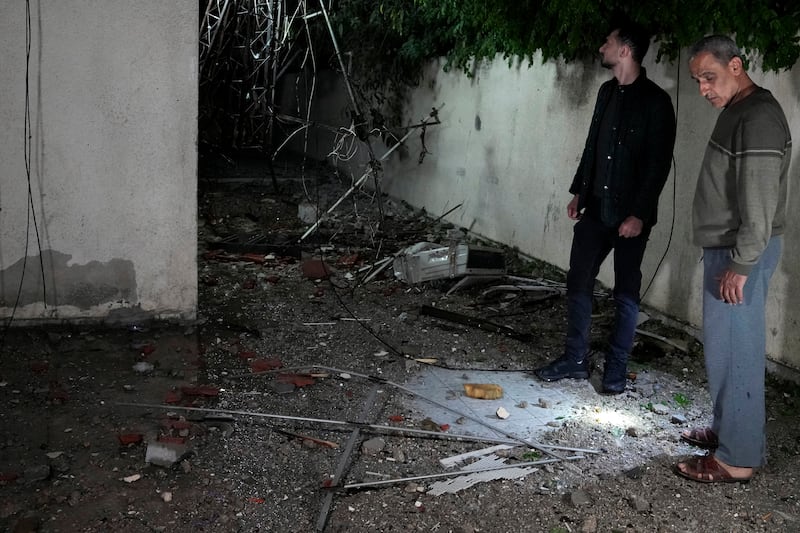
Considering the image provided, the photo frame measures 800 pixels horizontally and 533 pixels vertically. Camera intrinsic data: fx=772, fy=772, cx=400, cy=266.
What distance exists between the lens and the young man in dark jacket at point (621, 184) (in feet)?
14.0

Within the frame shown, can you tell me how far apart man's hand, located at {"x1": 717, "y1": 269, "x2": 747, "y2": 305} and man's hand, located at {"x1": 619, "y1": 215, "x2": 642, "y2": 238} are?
92 centimetres

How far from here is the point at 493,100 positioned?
861 centimetres

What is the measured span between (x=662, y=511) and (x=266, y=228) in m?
6.61

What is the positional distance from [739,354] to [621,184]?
50.0 inches

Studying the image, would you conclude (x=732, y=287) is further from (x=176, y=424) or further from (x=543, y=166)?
(x=543, y=166)

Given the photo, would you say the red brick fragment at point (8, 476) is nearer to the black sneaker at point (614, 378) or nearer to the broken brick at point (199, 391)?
the broken brick at point (199, 391)

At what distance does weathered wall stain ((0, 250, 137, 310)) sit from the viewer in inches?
201

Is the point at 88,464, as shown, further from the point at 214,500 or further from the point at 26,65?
the point at 26,65

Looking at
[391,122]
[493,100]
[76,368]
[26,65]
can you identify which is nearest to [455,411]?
[76,368]

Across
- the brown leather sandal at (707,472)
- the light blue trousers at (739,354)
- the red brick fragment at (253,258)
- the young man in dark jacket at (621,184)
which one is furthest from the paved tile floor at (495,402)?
the red brick fragment at (253,258)

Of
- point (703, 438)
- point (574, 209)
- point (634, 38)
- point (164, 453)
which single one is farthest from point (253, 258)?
point (703, 438)

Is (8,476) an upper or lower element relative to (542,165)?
lower

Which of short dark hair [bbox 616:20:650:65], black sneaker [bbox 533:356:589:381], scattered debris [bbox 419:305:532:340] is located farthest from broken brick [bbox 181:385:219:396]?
short dark hair [bbox 616:20:650:65]

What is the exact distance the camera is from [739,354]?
11.4 ft
